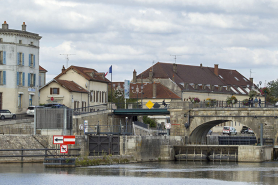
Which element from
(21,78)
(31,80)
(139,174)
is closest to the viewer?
(139,174)

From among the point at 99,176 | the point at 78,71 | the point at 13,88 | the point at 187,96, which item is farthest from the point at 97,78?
the point at 99,176

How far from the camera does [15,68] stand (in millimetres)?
85812

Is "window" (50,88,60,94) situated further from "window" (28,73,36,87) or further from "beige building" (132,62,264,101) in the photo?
"beige building" (132,62,264,101)

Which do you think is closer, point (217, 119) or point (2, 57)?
point (217, 119)

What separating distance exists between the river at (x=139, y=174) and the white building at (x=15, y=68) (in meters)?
27.3

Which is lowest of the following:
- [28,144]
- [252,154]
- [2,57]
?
[252,154]

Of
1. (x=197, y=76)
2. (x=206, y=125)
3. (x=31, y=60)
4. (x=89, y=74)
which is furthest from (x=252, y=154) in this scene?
(x=197, y=76)

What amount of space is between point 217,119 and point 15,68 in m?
27.9

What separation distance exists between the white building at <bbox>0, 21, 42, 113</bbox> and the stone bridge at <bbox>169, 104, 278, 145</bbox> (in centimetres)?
2114

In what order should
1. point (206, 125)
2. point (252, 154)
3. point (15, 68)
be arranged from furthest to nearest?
point (15, 68) → point (206, 125) → point (252, 154)

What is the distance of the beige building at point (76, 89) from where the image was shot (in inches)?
3792

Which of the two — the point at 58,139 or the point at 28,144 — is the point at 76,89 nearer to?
the point at 28,144

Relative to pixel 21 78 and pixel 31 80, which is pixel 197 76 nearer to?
pixel 31 80

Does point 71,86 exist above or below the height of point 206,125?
above
